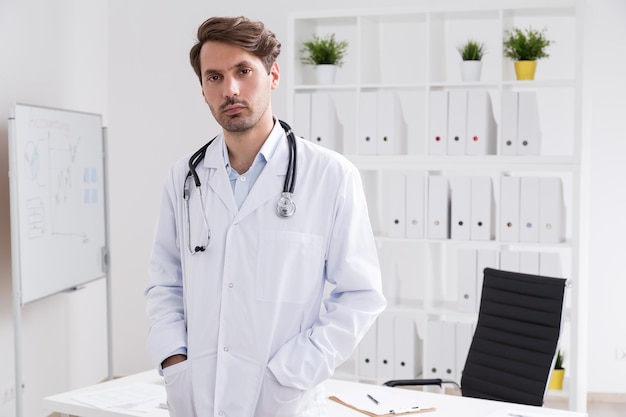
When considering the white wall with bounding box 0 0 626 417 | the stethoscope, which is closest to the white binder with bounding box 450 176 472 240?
the white wall with bounding box 0 0 626 417

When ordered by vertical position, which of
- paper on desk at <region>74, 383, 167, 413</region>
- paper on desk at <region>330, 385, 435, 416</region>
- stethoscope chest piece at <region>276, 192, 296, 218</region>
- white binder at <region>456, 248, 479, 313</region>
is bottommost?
paper on desk at <region>330, 385, 435, 416</region>

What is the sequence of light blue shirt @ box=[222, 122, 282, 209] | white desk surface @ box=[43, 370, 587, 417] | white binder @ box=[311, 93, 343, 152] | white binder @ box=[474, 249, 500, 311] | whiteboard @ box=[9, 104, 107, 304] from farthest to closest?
white binder @ box=[311, 93, 343, 152] → white binder @ box=[474, 249, 500, 311] → whiteboard @ box=[9, 104, 107, 304] → white desk surface @ box=[43, 370, 587, 417] → light blue shirt @ box=[222, 122, 282, 209]

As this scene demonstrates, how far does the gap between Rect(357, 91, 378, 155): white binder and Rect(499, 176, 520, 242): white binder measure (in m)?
0.72

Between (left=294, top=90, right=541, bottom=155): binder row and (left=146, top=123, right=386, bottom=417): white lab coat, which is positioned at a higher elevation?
(left=294, top=90, right=541, bottom=155): binder row

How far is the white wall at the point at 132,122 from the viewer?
4309mm

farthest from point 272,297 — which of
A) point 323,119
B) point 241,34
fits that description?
point 323,119

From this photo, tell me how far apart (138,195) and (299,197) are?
364 centimetres

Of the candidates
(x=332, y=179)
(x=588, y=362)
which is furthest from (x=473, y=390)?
(x=588, y=362)

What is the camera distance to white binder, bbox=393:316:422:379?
4.29 meters

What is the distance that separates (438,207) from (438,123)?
17.7 inches

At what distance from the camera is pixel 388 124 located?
428 cm

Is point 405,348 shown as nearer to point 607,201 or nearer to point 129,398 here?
point 607,201

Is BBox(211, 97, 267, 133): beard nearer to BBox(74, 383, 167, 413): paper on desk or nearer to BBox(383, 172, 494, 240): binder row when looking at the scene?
BBox(74, 383, 167, 413): paper on desk

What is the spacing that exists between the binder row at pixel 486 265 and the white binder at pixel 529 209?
0.30ft
